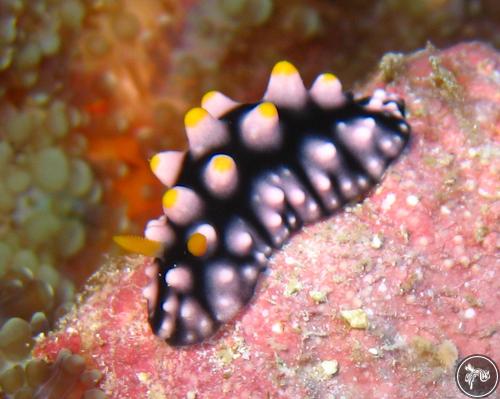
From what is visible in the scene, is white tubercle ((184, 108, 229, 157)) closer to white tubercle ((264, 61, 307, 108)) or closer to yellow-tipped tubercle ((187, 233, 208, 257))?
white tubercle ((264, 61, 307, 108))

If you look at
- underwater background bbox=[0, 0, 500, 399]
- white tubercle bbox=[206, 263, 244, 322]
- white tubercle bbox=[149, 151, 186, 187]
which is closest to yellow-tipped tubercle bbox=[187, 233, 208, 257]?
white tubercle bbox=[206, 263, 244, 322]

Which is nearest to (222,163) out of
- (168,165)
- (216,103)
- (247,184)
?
(247,184)

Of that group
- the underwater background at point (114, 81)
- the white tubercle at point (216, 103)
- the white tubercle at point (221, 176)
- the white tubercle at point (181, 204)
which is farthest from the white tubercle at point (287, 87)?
the underwater background at point (114, 81)

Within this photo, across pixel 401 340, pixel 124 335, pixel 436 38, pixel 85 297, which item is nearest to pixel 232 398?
pixel 124 335

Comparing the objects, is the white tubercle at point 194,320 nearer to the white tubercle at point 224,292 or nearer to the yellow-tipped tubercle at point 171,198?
the white tubercle at point 224,292

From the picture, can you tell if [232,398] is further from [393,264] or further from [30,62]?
[30,62]
